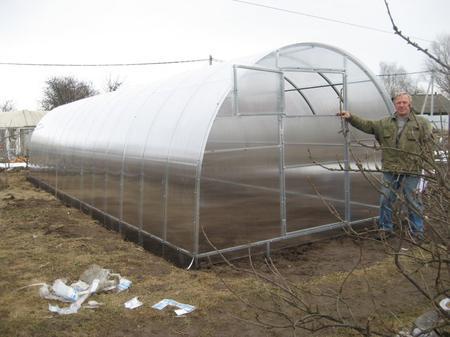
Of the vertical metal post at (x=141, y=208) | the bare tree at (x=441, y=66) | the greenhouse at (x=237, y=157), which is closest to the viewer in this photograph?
the bare tree at (x=441, y=66)

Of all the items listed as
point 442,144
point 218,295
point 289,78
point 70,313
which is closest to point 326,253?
point 218,295

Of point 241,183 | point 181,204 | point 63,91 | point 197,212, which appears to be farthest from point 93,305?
point 63,91

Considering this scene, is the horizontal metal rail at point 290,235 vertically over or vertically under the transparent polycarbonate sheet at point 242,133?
under

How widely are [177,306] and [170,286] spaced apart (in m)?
0.62

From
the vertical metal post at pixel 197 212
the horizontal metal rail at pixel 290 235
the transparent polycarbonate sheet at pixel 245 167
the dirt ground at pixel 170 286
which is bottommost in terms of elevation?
the dirt ground at pixel 170 286

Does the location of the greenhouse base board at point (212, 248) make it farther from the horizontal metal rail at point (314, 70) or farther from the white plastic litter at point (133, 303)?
the horizontal metal rail at point (314, 70)

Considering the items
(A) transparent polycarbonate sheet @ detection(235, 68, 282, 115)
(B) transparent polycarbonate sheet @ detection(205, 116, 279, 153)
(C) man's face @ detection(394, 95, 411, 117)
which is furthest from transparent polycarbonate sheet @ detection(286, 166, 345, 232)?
(C) man's face @ detection(394, 95, 411, 117)

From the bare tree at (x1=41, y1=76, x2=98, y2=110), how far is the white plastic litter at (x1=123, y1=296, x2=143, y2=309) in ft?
120

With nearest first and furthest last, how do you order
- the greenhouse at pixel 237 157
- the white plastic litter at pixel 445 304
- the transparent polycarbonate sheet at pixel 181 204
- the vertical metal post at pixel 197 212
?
the white plastic litter at pixel 445 304, the vertical metal post at pixel 197 212, the transparent polycarbonate sheet at pixel 181 204, the greenhouse at pixel 237 157

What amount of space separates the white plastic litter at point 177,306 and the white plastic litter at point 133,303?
0.19m

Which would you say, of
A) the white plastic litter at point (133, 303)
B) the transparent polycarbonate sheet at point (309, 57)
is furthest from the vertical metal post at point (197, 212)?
the transparent polycarbonate sheet at point (309, 57)

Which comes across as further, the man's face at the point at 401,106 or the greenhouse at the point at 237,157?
the man's face at the point at 401,106

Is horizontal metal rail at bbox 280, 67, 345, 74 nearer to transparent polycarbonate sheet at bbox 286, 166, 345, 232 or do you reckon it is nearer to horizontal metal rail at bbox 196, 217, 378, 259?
transparent polycarbonate sheet at bbox 286, 166, 345, 232

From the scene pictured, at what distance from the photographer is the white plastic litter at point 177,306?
4.69 meters
